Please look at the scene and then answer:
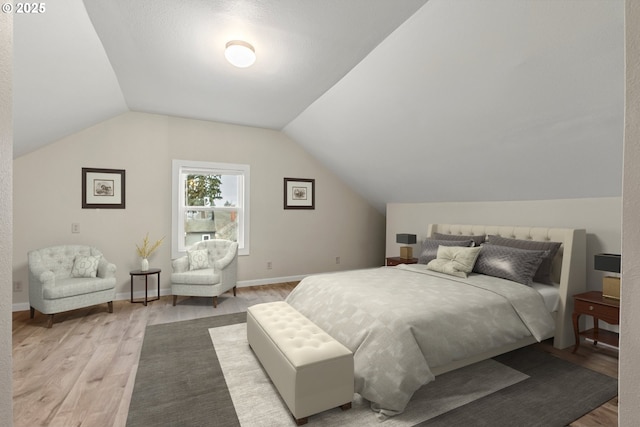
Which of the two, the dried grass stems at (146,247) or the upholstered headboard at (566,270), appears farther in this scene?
the dried grass stems at (146,247)

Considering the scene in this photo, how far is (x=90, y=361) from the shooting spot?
99.8 inches

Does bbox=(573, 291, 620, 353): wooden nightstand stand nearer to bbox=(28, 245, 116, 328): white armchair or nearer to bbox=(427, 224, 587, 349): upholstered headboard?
bbox=(427, 224, 587, 349): upholstered headboard

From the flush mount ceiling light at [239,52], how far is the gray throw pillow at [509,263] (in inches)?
120

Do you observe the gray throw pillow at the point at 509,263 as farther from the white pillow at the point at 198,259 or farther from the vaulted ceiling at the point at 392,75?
the white pillow at the point at 198,259

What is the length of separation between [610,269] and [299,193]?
165 inches

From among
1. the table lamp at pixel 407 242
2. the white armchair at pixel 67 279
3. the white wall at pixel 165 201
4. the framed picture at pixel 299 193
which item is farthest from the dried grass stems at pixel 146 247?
the table lamp at pixel 407 242

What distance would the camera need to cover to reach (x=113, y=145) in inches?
166

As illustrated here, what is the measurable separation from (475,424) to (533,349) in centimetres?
143

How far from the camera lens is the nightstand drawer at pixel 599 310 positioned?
7.96 feet

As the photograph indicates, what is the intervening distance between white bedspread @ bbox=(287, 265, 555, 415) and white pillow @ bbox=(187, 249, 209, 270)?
1877 mm

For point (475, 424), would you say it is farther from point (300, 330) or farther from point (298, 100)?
point (298, 100)

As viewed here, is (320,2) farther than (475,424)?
Yes

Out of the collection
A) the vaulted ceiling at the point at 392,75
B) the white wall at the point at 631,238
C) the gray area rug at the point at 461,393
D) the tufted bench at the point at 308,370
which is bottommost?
the gray area rug at the point at 461,393

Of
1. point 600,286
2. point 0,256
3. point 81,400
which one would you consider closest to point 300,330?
point 81,400
